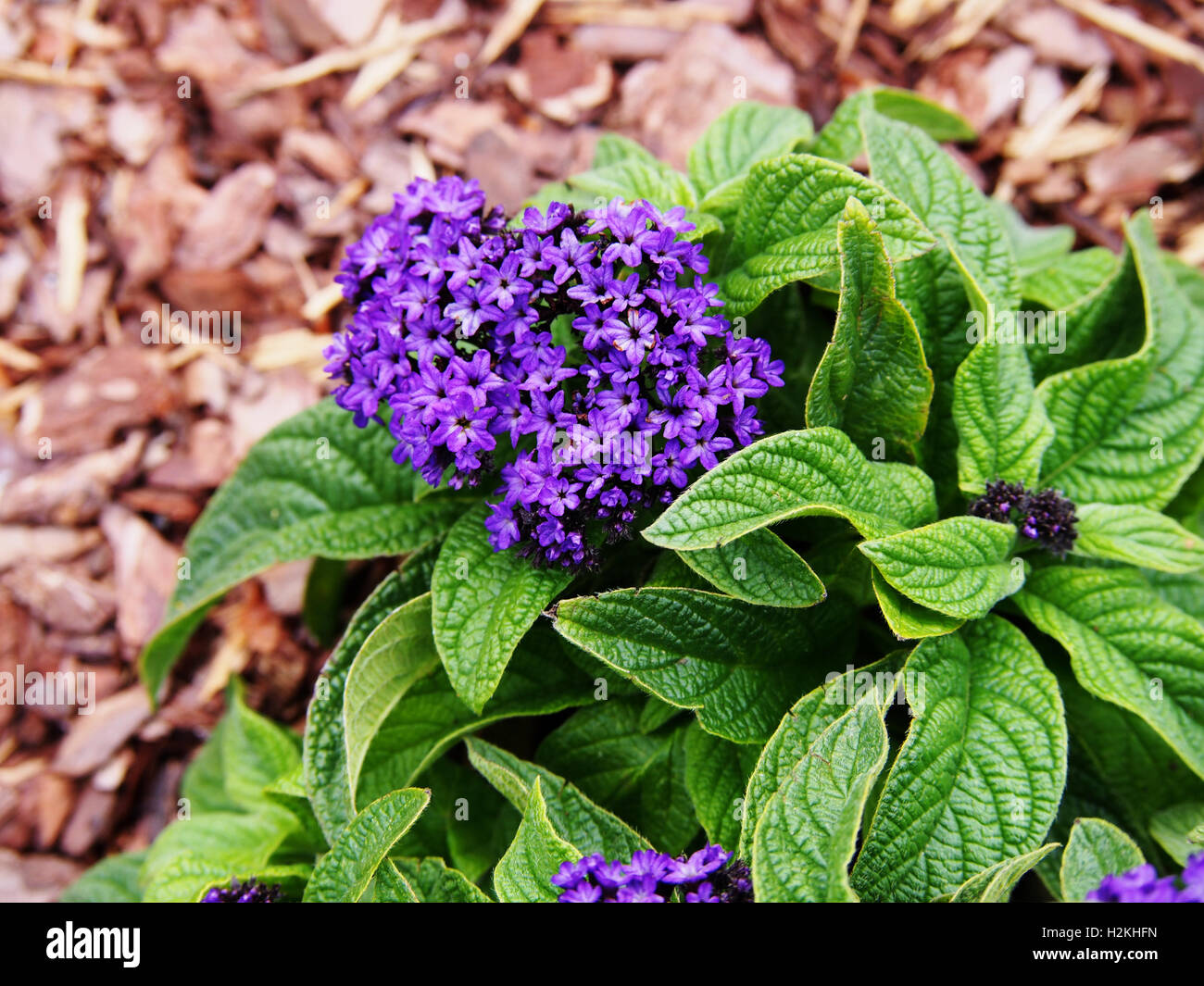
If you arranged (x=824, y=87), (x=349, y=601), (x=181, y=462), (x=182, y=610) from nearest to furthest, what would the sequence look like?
(x=182, y=610)
(x=349, y=601)
(x=181, y=462)
(x=824, y=87)

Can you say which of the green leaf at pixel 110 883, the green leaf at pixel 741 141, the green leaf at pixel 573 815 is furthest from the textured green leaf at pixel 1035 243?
the green leaf at pixel 110 883

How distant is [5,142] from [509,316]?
279 centimetres

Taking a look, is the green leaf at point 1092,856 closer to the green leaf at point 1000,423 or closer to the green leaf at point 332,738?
the green leaf at point 1000,423

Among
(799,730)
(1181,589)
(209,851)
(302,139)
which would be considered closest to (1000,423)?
(1181,589)

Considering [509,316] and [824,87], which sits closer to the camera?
[509,316]

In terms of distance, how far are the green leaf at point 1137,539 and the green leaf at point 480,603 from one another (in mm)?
1279

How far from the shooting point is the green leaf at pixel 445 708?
2484 millimetres

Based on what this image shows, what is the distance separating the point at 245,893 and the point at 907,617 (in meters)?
1.65

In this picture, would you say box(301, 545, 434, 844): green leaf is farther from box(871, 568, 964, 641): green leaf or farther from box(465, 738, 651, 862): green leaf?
box(871, 568, 964, 641): green leaf

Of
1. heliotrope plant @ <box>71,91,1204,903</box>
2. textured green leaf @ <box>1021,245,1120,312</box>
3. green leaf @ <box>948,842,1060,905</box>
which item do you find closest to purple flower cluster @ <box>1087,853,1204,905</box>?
heliotrope plant @ <box>71,91,1204,903</box>

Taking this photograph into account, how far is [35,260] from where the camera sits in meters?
3.78
